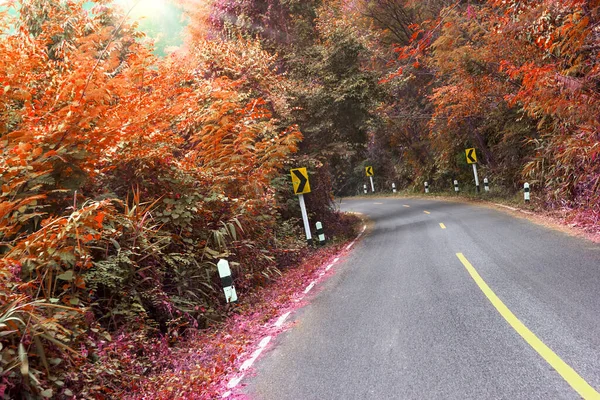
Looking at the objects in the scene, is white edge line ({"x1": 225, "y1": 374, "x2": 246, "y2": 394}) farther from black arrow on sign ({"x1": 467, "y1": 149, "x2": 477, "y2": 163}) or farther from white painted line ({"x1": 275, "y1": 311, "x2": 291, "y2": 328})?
black arrow on sign ({"x1": 467, "y1": 149, "x2": 477, "y2": 163})

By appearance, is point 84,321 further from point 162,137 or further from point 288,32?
point 288,32

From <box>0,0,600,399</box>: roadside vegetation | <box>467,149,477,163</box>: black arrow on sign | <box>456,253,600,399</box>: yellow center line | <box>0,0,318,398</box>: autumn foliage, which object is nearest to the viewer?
<box>456,253,600,399</box>: yellow center line

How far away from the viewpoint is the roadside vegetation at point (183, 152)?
16.1 feet

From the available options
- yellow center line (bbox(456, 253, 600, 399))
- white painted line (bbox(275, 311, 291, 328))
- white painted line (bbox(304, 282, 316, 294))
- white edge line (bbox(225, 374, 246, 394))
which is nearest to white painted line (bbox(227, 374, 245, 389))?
white edge line (bbox(225, 374, 246, 394))

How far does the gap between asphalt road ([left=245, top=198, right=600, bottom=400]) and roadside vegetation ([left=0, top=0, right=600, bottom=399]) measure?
137cm

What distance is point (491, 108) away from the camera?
1973 cm

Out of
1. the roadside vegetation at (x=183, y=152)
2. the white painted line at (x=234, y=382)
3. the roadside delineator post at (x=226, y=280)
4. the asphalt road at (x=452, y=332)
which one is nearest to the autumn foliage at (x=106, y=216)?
the roadside vegetation at (x=183, y=152)

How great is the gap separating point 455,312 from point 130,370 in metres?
4.15

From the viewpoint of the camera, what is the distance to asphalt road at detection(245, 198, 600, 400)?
12.6 feet

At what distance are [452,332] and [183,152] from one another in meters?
7.19

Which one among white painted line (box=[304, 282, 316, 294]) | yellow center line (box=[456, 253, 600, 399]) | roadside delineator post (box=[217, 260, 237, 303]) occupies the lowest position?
white painted line (box=[304, 282, 316, 294])

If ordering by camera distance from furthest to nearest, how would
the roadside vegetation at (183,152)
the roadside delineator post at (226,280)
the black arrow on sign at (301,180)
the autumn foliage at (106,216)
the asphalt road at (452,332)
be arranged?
the black arrow on sign at (301,180)
the roadside delineator post at (226,280)
the roadside vegetation at (183,152)
the autumn foliage at (106,216)
the asphalt road at (452,332)

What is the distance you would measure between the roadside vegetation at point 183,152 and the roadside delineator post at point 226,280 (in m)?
0.27

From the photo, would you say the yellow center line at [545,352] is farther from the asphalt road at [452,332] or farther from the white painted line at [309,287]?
the white painted line at [309,287]
